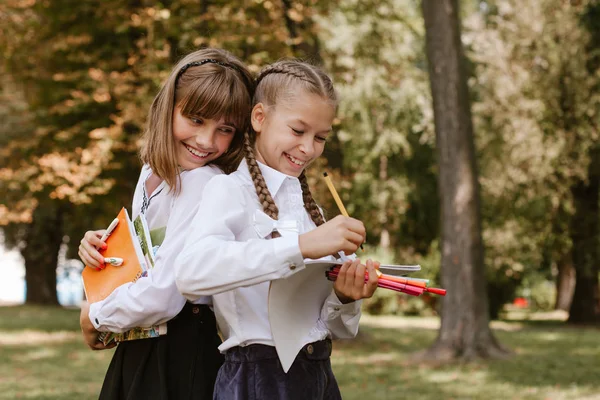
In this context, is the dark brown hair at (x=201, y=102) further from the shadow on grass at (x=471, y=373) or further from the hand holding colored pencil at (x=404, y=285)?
the shadow on grass at (x=471, y=373)

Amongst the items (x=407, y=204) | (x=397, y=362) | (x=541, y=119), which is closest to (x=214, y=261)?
(x=397, y=362)

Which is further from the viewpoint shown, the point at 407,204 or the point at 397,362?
the point at 407,204

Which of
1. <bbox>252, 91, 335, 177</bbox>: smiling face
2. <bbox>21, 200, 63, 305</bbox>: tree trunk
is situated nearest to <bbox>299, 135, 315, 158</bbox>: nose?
<bbox>252, 91, 335, 177</bbox>: smiling face

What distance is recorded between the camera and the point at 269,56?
1108 cm

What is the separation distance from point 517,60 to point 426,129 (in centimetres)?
450

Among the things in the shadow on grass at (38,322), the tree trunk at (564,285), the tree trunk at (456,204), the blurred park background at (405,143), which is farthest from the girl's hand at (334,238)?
the tree trunk at (564,285)

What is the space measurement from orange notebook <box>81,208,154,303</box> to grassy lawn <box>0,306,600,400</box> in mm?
4935

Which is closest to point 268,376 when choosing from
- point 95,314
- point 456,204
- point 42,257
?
point 95,314

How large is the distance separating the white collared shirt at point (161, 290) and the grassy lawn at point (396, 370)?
16.6 feet

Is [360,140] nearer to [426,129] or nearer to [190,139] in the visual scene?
[426,129]

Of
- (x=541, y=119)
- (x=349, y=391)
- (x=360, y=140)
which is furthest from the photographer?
(x=360, y=140)

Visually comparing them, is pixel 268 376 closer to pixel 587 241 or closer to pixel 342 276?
pixel 342 276

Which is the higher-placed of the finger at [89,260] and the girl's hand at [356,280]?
the finger at [89,260]

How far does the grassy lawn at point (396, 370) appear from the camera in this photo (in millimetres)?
7461
